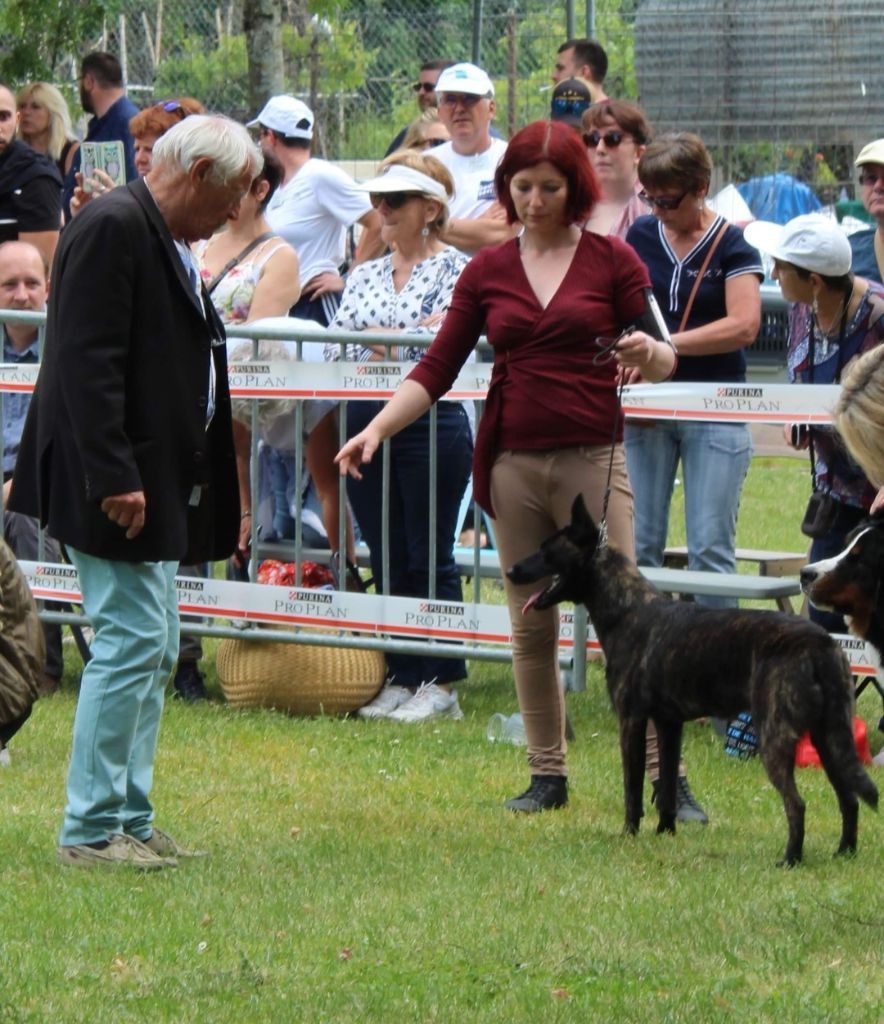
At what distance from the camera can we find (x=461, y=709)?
8.17 m

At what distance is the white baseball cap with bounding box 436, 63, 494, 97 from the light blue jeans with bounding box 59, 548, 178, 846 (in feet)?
18.6

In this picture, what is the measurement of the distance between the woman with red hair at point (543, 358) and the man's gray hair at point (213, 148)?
1.01 meters

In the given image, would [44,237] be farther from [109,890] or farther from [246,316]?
[109,890]

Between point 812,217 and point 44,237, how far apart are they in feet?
16.0

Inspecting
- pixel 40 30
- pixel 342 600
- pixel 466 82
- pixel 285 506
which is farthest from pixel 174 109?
pixel 40 30

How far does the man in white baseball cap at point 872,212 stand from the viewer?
24.6 feet

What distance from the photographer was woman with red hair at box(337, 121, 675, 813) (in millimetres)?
5906

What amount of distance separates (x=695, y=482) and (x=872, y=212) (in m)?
1.37

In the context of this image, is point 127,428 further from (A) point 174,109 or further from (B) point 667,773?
(A) point 174,109

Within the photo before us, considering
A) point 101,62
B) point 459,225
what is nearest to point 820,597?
point 459,225

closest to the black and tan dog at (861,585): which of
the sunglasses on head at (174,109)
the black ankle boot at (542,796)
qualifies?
the black ankle boot at (542,796)

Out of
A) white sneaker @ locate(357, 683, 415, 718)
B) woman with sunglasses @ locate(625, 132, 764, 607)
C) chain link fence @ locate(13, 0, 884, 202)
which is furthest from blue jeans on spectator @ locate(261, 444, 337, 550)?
chain link fence @ locate(13, 0, 884, 202)

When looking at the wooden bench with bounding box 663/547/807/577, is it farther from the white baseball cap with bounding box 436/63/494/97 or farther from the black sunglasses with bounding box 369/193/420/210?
the white baseball cap with bounding box 436/63/494/97

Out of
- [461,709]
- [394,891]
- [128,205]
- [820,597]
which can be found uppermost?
[128,205]
